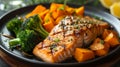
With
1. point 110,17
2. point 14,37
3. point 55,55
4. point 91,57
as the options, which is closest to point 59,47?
point 55,55

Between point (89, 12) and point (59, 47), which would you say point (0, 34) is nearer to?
point (59, 47)

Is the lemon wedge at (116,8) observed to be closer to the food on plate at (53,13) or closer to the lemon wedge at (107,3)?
the lemon wedge at (107,3)

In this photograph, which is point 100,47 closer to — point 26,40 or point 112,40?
point 112,40

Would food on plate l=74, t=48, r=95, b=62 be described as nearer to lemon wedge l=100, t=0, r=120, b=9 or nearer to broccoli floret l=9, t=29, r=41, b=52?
broccoli floret l=9, t=29, r=41, b=52

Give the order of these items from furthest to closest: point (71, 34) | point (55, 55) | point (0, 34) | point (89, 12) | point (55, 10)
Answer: point (89, 12) < point (55, 10) < point (0, 34) < point (71, 34) < point (55, 55)

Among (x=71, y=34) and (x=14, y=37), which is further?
(x=14, y=37)

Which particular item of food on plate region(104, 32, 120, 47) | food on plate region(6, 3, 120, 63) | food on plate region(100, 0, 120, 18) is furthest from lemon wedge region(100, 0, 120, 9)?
food on plate region(104, 32, 120, 47)

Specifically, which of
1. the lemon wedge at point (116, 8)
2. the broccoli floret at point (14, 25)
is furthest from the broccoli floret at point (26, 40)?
the lemon wedge at point (116, 8)
